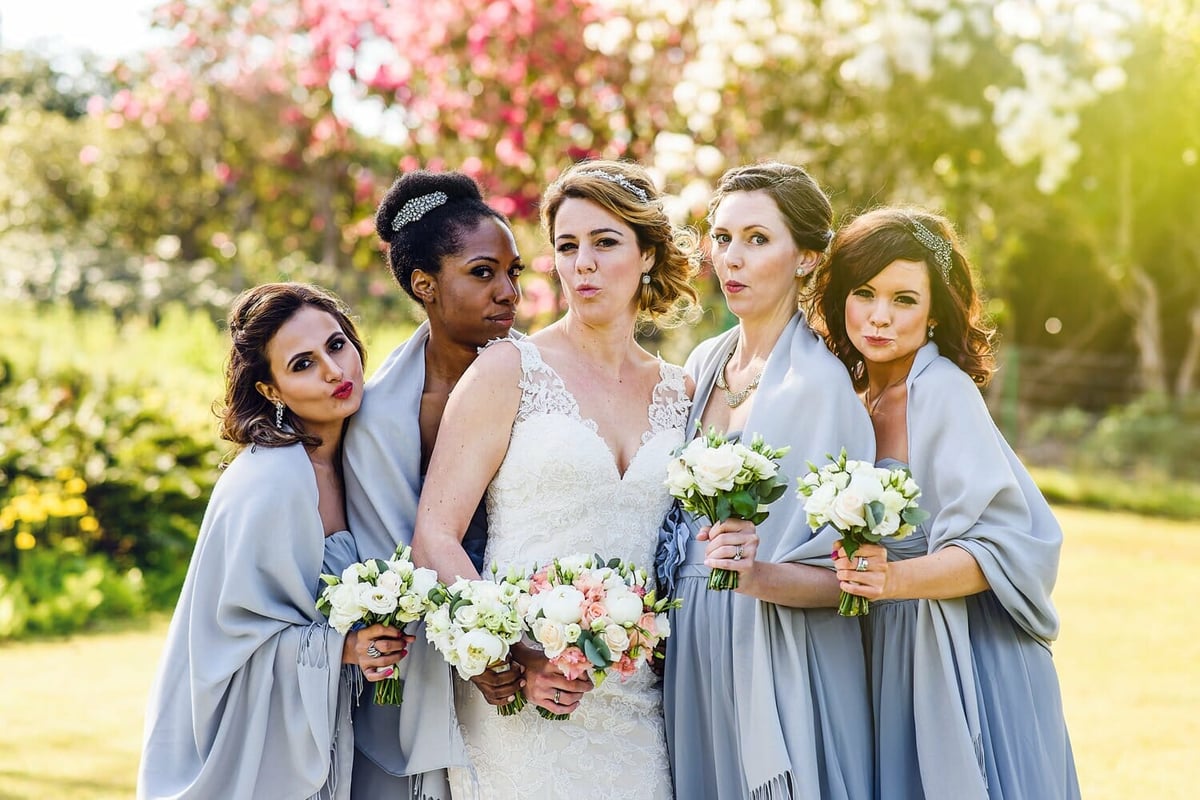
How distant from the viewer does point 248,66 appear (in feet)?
77.0

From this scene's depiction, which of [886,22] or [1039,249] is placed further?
[1039,249]

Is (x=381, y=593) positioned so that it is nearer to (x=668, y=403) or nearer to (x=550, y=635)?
(x=550, y=635)

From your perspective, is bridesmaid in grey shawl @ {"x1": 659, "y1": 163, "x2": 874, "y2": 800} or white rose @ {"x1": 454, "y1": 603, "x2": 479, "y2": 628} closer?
white rose @ {"x1": 454, "y1": 603, "x2": 479, "y2": 628}

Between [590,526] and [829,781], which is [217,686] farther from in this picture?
[829,781]

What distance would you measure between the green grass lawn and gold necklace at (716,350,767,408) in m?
4.53

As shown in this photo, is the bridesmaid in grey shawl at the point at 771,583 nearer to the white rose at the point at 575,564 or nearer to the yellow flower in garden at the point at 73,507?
the white rose at the point at 575,564

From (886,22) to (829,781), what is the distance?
12.8 meters

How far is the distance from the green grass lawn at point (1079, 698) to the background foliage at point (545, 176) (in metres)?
1.36

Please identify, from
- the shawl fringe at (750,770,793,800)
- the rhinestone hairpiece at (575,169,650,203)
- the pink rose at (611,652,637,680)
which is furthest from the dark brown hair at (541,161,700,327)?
the shawl fringe at (750,770,793,800)

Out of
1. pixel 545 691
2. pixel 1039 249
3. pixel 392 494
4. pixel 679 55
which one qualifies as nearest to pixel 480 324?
pixel 392 494

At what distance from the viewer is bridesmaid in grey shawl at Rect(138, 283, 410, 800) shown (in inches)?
146

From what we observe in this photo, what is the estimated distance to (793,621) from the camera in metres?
3.84

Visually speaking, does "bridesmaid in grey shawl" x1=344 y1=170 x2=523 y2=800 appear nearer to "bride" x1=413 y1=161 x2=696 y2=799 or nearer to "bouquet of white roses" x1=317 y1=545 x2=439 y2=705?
"bride" x1=413 y1=161 x2=696 y2=799

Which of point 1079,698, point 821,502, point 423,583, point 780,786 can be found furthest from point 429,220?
point 1079,698
